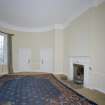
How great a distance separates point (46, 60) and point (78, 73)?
2.81 metres

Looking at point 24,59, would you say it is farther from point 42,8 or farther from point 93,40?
point 93,40

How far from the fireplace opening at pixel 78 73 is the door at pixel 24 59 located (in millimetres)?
3287

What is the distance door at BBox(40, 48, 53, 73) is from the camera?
27.6 ft

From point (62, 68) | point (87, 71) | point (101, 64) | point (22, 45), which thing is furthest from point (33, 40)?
point (101, 64)

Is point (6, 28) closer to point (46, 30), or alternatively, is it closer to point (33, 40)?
point (33, 40)

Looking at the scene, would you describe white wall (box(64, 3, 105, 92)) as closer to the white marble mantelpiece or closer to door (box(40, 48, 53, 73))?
the white marble mantelpiece

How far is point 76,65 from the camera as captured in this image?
6426mm

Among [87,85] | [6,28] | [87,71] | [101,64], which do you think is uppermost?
[6,28]

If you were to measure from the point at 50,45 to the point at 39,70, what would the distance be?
173 cm

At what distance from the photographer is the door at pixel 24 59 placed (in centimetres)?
846

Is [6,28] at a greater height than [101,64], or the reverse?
[6,28]

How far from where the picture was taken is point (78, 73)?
20.5 feet

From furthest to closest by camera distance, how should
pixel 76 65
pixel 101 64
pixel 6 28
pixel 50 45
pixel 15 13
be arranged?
pixel 50 45 < pixel 6 28 < pixel 76 65 < pixel 15 13 < pixel 101 64

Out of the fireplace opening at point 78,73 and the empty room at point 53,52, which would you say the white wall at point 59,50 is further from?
the fireplace opening at point 78,73
